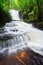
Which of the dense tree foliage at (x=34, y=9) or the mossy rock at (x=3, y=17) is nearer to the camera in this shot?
the mossy rock at (x=3, y=17)

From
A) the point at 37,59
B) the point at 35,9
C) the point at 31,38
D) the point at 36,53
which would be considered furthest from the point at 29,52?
the point at 35,9

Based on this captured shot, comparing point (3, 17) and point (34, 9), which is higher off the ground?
point (34, 9)

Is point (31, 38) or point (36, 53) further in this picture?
point (31, 38)

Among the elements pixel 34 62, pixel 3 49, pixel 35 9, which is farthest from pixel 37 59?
pixel 35 9

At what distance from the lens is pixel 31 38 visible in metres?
11.0

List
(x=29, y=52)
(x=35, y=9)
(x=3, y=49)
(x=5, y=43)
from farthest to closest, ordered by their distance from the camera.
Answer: (x=35, y=9) < (x=5, y=43) < (x=3, y=49) < (x=29, y=52)

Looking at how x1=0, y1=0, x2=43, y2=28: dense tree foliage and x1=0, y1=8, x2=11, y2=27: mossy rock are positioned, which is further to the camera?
x1=0, y1=0, x2=43, y2=28: dense tree foliage

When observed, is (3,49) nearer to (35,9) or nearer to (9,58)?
(9,58)

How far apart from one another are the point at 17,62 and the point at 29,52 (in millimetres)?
1296

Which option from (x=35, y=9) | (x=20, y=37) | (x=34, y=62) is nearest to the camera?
(x=34, y=62)

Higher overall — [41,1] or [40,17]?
[41,1]

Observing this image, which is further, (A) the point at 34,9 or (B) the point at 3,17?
(A) the point at 34,9

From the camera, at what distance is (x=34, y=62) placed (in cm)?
657

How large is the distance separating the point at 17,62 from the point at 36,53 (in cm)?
136
